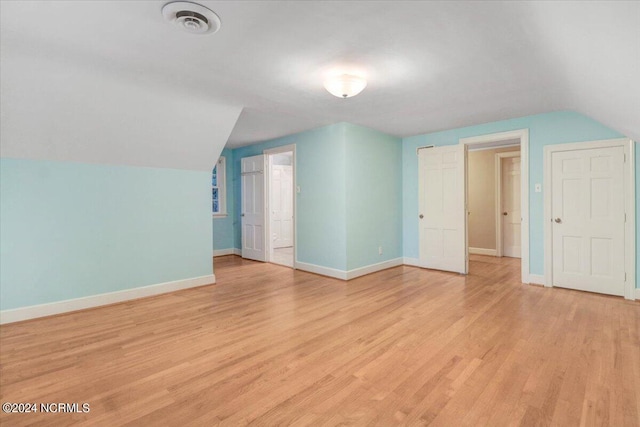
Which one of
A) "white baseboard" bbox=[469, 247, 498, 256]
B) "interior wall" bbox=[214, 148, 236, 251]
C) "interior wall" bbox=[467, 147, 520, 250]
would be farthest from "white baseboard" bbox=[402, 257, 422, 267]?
"interior wall" bbox=[214, 148, 236, 251]

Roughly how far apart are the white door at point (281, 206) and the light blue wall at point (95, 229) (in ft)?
12.1

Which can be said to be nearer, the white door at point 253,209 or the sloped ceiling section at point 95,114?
the sloped ceiling section at point 95,114

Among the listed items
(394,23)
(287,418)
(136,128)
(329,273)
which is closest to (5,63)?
(136,128)

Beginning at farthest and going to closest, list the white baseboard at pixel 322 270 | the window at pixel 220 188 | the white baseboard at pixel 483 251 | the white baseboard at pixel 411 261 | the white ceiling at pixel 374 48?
the window at pixel 220 188 → the white baseboard at pixel 483 251 → the white baseboard at pixel 411 261 → the white baseboard at pixel 322 270 → the white ceiling at pixel 374 48

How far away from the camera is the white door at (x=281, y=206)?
8.30 m

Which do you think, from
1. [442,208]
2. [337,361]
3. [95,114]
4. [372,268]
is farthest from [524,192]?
[95,114]

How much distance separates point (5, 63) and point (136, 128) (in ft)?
3.76

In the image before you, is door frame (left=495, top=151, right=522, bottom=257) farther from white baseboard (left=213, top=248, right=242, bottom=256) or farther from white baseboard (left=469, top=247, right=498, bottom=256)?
white baseboard (left=213, top=248, right=242, bottom=256)

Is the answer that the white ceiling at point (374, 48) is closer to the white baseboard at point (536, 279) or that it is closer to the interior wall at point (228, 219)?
the white baseboard at point (536, 279)

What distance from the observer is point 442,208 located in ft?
17.6

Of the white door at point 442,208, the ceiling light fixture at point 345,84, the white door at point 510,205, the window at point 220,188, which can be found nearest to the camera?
the ceiling light fixture at point 345,84

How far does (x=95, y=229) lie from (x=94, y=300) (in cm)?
82

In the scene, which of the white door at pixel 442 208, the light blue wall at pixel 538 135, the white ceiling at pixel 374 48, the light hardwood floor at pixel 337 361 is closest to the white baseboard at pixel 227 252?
the light hardwood floor at pixel 337 361

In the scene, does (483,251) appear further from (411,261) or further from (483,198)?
(411,261)
